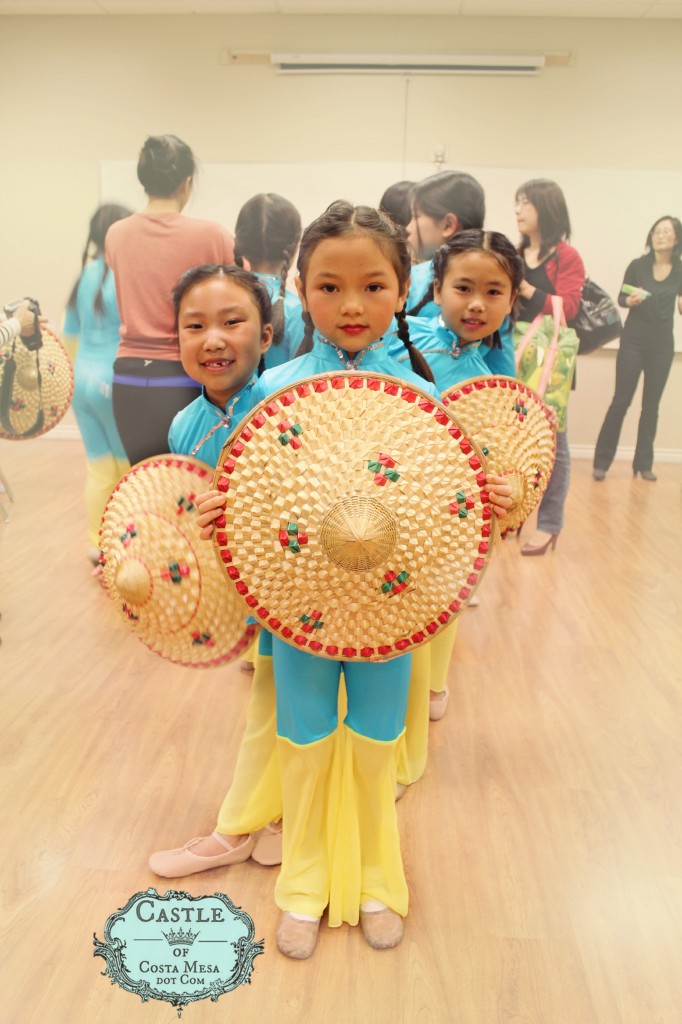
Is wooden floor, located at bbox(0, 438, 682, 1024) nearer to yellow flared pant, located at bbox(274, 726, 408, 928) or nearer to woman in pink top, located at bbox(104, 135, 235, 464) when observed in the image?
Result: yellow flared pant, located at bbox(274, 726, 408, 928)

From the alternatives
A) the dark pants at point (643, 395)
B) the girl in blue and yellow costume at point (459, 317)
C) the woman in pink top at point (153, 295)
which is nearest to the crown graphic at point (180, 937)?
the girl in blue and yellow costume at point (459, 317)

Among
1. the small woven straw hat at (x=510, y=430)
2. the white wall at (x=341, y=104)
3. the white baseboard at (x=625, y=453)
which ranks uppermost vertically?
the white wall at (x=341, y=104)

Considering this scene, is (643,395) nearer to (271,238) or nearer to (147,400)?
(271,238)

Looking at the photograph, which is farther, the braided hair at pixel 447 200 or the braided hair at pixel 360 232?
the braided hair at pixel 447 200

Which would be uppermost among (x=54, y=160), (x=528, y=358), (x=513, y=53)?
(x=513, y=53)

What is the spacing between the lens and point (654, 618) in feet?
9.80

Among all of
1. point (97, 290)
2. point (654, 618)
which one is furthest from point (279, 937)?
point (97, 290)

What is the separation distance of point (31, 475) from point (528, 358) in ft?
9.48

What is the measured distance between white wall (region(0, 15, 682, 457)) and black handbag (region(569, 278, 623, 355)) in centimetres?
28

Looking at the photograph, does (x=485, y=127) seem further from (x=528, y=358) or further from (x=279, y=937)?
(x=279, y=937)

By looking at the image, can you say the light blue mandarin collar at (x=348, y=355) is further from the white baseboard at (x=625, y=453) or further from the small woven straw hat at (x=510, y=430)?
the white baseboard at (x=625, y=453)

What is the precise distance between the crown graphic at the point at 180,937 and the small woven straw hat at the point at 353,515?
0.67 m

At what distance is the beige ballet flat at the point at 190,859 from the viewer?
5.24ft

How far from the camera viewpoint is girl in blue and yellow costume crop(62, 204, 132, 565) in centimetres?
296
